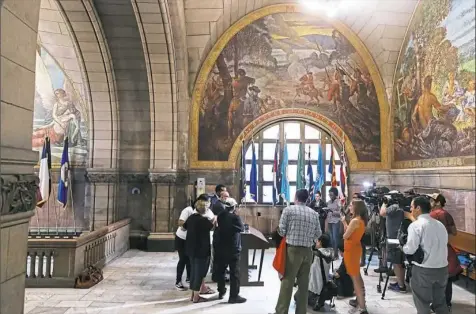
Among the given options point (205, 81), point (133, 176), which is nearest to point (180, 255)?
point (133, 176)

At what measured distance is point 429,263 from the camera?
3705mm

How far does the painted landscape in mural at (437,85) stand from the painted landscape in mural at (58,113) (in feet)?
30.8

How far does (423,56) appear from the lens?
30.5ft

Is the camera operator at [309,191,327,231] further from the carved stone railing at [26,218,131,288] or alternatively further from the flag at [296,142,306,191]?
the carved stone railing at [26,218,131,288]

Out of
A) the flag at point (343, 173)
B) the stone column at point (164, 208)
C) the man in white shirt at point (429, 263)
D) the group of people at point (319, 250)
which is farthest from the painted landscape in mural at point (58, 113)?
the man in white shirt at point (429, 263)

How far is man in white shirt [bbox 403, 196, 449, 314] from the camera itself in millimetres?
3707

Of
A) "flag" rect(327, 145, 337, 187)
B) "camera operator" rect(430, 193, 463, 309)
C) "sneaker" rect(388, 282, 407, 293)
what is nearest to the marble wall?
"camera operator" rect(430, 193, 463, 309)

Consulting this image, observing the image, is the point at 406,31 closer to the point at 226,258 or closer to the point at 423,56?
the point at 423,56

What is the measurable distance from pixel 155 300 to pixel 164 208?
183 inches

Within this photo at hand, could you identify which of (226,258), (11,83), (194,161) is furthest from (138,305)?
(194,161)

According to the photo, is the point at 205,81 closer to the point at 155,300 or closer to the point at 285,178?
the point at 285,178

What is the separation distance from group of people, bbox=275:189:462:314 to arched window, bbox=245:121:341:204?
203 inches

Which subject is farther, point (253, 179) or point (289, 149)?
point (289, 149)

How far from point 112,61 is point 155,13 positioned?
237 cm
